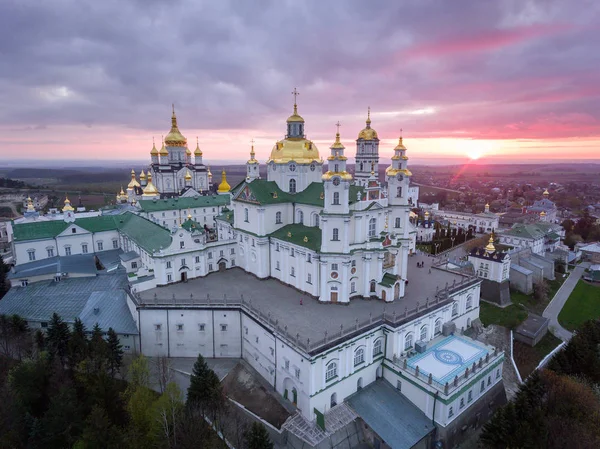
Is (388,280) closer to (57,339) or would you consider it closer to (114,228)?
(57,339)

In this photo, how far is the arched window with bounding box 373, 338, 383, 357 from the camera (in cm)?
2717

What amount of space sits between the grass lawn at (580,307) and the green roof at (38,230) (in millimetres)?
59116

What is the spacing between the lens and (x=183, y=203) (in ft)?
195

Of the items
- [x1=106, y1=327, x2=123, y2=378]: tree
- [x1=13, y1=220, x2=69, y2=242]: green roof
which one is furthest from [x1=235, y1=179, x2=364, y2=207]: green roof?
[x1=13, y1=220, x2=69, y2=242]: green roof

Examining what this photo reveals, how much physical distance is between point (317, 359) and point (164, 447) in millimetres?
10158

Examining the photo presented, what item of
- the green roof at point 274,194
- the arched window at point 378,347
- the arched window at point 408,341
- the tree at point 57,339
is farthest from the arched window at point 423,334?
the tree at point 57,339

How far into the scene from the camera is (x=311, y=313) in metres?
28.6

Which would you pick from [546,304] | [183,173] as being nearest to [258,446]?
[546,304]

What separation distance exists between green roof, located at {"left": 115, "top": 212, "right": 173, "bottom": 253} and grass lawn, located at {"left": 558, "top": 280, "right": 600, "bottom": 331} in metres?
44.7

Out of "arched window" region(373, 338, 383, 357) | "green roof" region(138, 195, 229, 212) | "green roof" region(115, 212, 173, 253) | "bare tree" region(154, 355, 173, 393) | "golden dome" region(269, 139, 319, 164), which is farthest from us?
"green roof" region(138, 195, 229, 212)

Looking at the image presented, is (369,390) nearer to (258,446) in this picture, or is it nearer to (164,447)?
(258,446)

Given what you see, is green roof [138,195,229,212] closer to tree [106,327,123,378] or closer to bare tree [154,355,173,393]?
tree [106,327,123,378]

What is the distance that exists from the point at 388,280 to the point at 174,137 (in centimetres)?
5426

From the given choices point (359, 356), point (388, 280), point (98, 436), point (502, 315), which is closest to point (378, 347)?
point (359, 356)
